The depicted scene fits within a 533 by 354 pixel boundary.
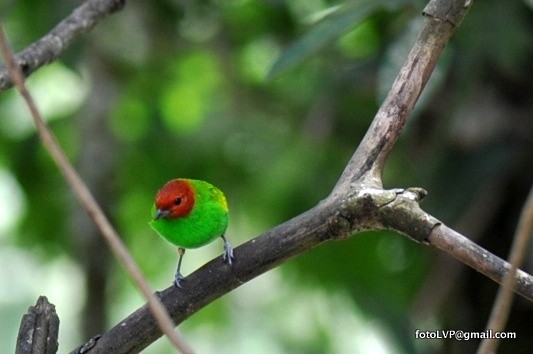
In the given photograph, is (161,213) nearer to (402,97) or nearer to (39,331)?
(39,331)

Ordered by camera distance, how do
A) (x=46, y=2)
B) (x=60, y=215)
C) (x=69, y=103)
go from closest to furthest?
(x=46, y=2) → (x=60, y=215) → (x=69, y=103)

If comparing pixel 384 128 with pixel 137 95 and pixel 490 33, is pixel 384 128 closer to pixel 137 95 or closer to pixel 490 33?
pixel 490 33

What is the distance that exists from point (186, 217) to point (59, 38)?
1.60 ft

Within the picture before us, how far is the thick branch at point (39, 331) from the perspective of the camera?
1.44 meters

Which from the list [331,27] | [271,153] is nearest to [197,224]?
[331,27]

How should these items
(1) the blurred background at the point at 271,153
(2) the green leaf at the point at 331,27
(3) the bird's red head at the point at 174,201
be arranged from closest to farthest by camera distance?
(3) the bird's red head at the point at 174,201, (2) the green leaf at the point at 331,27, (1) the blurred background at the point at 271,153

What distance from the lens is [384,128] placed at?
1445mm

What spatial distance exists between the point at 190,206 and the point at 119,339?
1.33 ft

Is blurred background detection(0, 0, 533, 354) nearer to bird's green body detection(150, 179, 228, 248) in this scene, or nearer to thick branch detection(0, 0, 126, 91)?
thick branch detection(0, 0, 126, 91)

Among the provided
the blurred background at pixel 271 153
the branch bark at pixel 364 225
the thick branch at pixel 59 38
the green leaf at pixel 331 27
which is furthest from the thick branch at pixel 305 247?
the blurred background at pixel 271 153

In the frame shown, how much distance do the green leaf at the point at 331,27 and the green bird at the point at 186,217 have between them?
1.68 ft

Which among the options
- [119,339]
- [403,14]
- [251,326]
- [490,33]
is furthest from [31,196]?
[119,339]

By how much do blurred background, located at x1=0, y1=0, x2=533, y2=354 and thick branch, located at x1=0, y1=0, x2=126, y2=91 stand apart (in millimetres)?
621

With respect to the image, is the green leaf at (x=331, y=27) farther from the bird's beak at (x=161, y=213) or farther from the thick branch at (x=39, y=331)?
the thick branch at (x=39, y=331)
